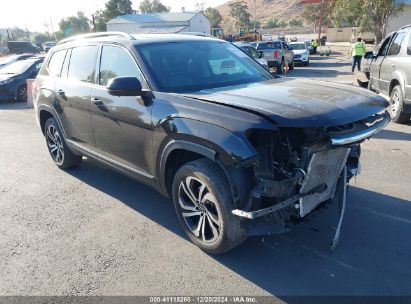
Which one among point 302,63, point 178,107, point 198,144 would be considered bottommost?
point 302,63

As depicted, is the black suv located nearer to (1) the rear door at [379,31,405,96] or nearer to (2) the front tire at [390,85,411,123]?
(2) the front tire at [390,85,411,123]

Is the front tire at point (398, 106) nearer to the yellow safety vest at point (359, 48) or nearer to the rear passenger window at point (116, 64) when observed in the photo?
the rear passenger window at point (116, 64)

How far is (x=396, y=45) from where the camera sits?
768 centimetres

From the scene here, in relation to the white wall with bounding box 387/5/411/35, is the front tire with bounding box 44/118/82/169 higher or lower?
lower

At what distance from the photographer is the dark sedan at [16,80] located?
551 inches

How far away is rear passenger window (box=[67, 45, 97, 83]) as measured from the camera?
4.53 m

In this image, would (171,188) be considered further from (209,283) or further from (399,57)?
(399,57)

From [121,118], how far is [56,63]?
2.27 metres

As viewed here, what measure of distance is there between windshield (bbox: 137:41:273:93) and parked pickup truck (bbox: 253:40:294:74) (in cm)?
1459

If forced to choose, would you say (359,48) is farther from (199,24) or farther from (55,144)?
(199,24)

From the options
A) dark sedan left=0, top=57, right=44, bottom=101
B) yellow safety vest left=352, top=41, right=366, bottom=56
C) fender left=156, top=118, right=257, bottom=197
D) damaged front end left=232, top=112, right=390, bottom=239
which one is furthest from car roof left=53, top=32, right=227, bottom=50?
yellow safety vest left=352, top=41, right=366, bottom=56

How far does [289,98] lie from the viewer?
3.12 meters

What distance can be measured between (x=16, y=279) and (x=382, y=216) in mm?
3681

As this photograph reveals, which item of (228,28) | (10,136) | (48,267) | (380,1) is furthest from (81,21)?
(48,267)
